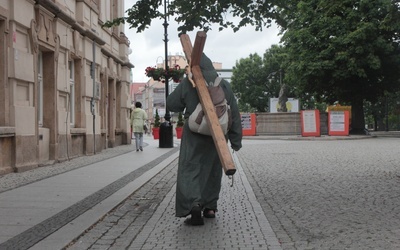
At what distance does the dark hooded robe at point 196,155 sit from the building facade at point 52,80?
5.56 metres

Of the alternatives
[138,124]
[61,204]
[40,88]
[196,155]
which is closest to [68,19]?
[40,88]

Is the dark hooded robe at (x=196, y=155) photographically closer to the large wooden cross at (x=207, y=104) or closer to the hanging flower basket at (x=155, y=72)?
the large wooden cross at (x=207, y=104)

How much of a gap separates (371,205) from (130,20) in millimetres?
4851

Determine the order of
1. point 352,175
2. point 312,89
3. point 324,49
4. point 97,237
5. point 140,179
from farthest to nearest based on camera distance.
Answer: point 312,89, point 324,49, point 352,175, point 140,179, point 97,237

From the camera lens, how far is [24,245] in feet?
14.9

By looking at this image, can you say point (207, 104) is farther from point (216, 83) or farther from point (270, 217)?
point (270, 217)

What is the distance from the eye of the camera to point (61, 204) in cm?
669

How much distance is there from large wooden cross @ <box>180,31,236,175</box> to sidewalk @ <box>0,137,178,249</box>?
170cm

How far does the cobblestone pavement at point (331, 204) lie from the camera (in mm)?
4902

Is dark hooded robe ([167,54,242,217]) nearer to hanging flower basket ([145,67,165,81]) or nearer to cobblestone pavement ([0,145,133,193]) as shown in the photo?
cobblestone pavement ([0,145,133,193])

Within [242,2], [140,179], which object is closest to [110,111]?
[140,179]

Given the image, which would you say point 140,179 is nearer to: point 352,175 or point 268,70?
point 352,175

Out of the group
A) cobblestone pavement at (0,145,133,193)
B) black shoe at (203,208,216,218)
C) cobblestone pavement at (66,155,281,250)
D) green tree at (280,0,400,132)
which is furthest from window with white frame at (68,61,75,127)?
green tree at (280,0,400,132)

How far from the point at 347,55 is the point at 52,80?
22.5m
